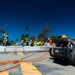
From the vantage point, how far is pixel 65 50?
1264cm

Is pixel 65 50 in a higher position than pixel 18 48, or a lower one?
lower

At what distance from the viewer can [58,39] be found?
13.7m

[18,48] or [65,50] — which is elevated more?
[18,48]

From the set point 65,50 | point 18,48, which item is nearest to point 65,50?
point 65,50

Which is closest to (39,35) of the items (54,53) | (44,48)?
(44,48)

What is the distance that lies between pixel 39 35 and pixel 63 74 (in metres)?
54.5

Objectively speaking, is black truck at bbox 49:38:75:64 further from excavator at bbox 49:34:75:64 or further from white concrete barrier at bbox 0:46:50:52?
white concrete barrier at bbox 0:46:50:52

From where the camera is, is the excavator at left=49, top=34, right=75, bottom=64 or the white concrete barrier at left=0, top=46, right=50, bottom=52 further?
the white concrete barrier at left=0, top=46, right=50, bottom=52

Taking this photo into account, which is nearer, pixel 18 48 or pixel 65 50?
pixel 65 50

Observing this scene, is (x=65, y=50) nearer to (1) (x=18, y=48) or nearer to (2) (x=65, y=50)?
→ (2) (x=65, y=50)

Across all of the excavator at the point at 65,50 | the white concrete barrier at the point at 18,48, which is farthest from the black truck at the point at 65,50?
the white concrete barrier at the point at 18,48

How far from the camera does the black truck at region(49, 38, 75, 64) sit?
12.5 meters

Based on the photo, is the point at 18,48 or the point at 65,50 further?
the point at 18,48

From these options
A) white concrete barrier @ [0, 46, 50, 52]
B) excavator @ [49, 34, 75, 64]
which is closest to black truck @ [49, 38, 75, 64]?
excavator @ [49, 34, 75, 64]
